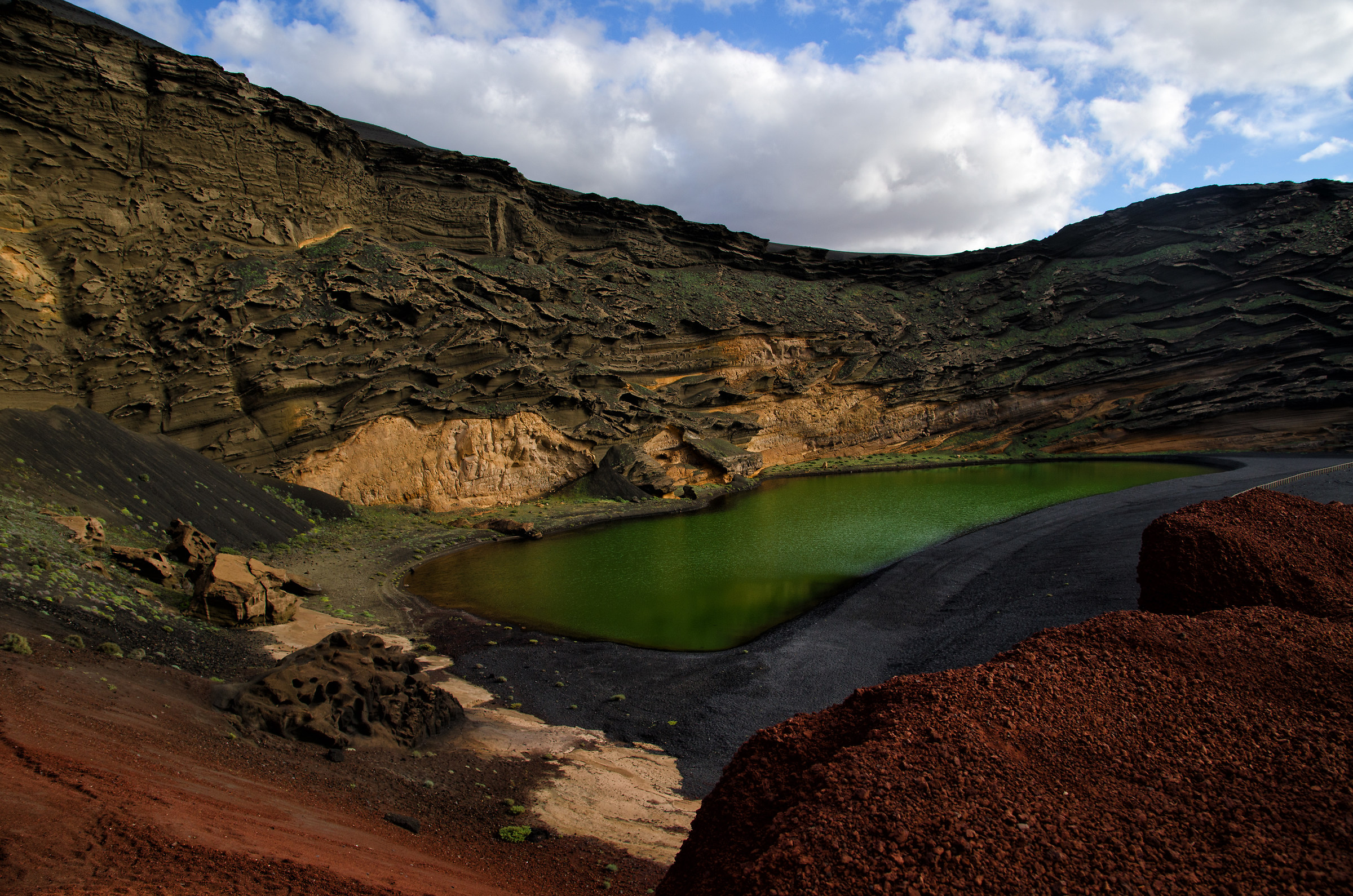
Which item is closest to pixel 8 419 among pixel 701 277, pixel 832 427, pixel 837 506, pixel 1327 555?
pixel 1327 555

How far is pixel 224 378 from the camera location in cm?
2445

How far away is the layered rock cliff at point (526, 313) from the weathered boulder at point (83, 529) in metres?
11.2

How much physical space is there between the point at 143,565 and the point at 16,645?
23.1ft

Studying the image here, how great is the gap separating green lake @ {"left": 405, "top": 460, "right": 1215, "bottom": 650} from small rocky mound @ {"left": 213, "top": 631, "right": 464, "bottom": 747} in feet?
20.5

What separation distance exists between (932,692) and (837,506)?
93.0 ft

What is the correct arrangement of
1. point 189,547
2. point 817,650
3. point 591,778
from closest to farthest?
point 591,778
point 817,650
point 189,547

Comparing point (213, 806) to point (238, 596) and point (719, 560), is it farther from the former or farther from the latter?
point (719, 560)

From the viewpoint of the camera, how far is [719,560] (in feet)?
72.9

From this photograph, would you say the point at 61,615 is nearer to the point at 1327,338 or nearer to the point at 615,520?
the point at 615,520

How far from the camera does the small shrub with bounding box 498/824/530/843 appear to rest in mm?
6758

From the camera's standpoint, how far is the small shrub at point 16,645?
7.18 m

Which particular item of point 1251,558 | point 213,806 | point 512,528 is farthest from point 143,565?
point 1251,558

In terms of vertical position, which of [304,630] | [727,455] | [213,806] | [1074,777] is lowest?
[304,630]

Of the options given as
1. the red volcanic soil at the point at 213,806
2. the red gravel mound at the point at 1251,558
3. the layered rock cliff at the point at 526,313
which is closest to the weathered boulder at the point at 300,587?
the red volcanic soil at the point at 213,806
